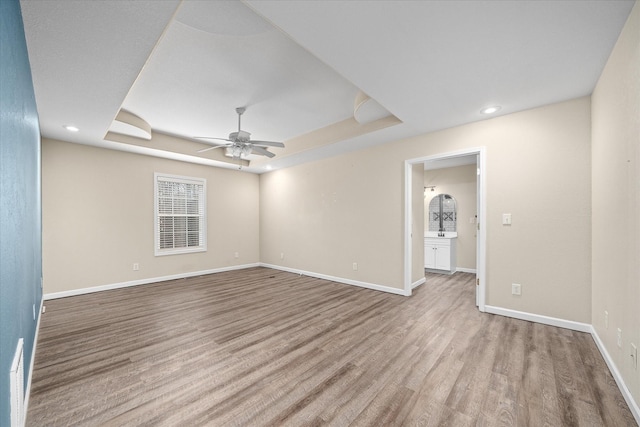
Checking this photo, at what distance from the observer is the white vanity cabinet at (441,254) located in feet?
17.9

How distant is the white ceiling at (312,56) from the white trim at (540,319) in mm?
2329

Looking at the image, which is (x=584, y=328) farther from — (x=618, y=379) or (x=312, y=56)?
(x=312, y=56)

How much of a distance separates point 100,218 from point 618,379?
251 inches

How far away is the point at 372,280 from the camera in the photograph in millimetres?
4320

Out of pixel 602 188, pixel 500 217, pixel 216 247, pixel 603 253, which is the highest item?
pixel 602 188

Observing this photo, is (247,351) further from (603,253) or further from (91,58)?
(603,253)

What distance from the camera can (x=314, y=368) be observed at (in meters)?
2.03

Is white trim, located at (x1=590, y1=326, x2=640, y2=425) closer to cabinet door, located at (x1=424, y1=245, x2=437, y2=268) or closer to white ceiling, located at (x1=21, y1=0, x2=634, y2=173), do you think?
white ceiling, located at (x1=21, y1=0, x2=634, y2=173)

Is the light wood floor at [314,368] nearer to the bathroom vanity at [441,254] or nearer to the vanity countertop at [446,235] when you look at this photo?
the bathroom vanity at [441,254]

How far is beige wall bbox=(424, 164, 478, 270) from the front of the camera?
5723 mm

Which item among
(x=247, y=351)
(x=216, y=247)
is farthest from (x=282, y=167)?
(x=247, y=351)

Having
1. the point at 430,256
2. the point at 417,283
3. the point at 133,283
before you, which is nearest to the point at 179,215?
the point at 133,283

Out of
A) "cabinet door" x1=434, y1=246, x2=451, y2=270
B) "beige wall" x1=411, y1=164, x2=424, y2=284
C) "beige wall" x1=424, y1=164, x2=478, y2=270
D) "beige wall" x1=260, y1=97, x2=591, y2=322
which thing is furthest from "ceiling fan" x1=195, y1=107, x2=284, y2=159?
"beige wall" x1=424, y1=164, x2=478, y2=270

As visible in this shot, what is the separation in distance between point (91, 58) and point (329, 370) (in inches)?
119
